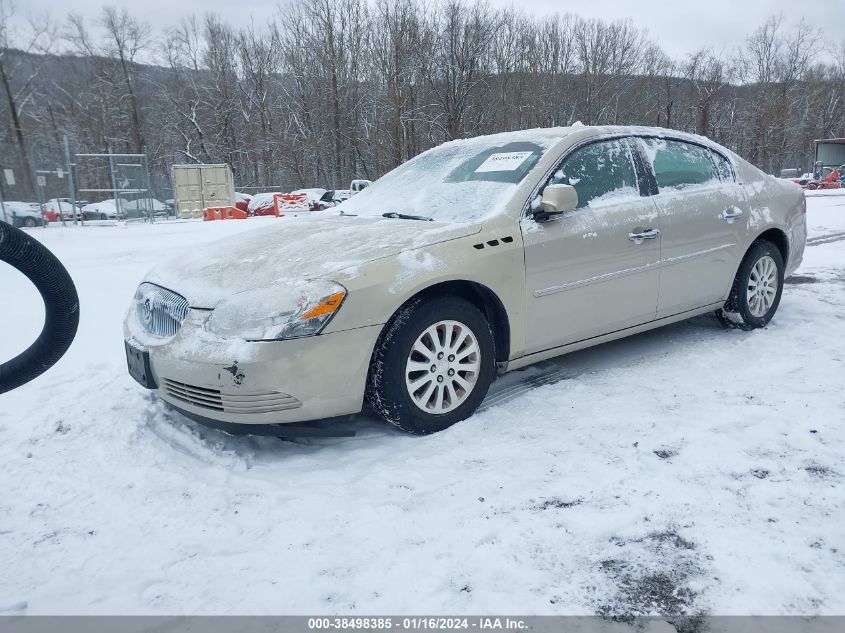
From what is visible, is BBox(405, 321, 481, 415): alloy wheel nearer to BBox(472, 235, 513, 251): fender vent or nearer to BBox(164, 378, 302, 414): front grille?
BBox(472, 235, 513, 251): fender vent

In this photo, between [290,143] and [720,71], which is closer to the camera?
[290,143]

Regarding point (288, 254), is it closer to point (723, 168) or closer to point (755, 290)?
point (723, 168)

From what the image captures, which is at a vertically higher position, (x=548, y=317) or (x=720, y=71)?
(x=720, y=71)

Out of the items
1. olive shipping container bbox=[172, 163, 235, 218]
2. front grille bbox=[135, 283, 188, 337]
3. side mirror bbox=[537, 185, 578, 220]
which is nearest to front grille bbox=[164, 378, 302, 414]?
front grille bbox=[135, 283, 188, 337]

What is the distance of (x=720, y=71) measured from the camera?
5600 centimetres

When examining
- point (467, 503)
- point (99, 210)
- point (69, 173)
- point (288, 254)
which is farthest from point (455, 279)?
point (99, 210)

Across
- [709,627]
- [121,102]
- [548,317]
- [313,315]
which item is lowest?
[709,627]

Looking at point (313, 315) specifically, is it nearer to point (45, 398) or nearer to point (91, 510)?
point (91, 510)

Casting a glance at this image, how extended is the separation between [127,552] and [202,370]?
0.81m

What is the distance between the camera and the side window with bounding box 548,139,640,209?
363cm

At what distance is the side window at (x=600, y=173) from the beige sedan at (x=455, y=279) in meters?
0.01

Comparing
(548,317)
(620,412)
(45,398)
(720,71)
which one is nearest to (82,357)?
(45,398)

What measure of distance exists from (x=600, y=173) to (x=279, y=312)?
2276 mm

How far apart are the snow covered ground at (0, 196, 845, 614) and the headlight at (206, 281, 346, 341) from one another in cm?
66
